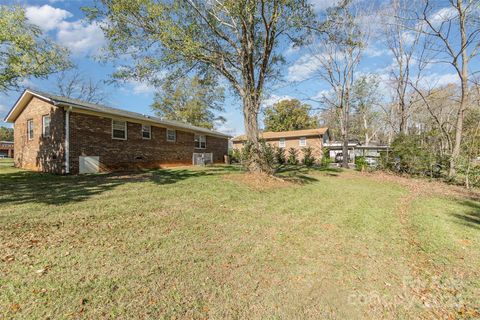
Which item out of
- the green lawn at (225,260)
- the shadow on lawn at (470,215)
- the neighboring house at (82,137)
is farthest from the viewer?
the neighboring house at (82,137)

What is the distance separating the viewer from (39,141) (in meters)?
12.4

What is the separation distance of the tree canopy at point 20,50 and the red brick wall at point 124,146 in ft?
7.85

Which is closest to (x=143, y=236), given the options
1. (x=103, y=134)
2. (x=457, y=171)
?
(x=103, y=134)

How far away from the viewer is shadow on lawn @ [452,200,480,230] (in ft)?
19.3

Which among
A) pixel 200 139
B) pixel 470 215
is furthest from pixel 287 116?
pixel 470 215

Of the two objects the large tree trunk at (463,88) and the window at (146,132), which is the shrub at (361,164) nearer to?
the large tree trunk at (463,88)

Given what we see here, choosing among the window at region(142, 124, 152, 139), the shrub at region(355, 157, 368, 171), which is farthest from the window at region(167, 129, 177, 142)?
the shrub at region(355, 157, 368, 171)

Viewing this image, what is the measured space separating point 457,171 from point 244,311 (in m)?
15.2

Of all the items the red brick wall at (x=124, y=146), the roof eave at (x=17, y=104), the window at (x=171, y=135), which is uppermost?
the roof eave at (x=17, y=104)

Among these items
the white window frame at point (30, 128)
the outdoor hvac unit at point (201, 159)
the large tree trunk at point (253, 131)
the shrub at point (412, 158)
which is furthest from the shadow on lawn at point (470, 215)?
the white window frame at point (30, 128)

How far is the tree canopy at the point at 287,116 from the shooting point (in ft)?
127

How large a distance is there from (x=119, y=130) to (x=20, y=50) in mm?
5053

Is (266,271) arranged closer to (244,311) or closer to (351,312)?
(244,311)

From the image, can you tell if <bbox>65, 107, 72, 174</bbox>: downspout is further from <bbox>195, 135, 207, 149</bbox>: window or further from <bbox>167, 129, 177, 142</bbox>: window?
<bbox>195, 135, 207, 149</bbox>: window
